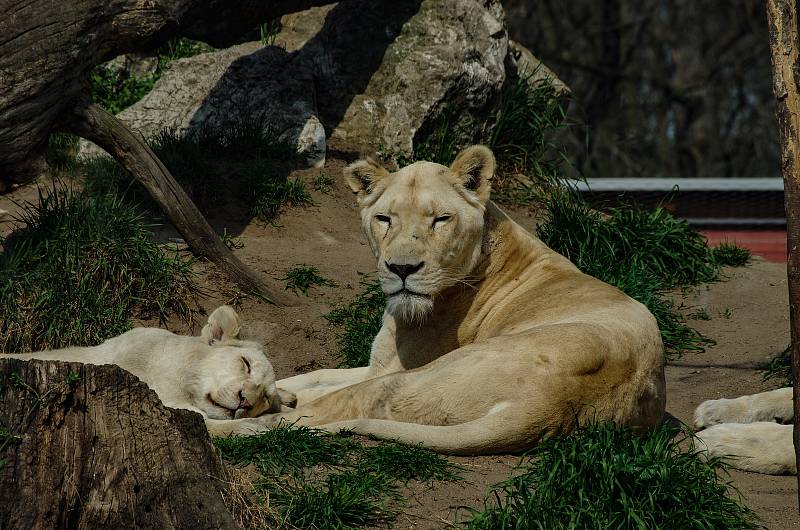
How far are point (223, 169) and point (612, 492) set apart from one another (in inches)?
232

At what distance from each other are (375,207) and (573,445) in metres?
1.94

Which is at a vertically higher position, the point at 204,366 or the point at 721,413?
the point at 204,366

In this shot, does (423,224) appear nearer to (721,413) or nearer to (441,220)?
(441,220)

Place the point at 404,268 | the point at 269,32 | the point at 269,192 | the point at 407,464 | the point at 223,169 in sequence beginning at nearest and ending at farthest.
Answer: the point at 407,464
the point at 404,268
the point at 269,192
the point at 223,169
the point at 269,32

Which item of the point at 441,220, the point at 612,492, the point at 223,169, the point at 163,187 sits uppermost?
the point at 441,220

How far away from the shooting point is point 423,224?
5.84 m

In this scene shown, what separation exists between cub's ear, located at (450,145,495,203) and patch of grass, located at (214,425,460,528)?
66.8 inches

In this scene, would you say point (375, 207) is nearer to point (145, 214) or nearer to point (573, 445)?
Result: point (573, 445)

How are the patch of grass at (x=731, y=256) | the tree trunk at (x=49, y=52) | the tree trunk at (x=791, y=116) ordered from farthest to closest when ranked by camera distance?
the patch of grass at (x=731, y=256), the tree trunk at (x=49, y=52), the tree trunk at (x=791, y=116)

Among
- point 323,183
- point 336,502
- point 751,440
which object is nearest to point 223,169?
point 323,183

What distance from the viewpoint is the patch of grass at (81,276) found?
23.1ft

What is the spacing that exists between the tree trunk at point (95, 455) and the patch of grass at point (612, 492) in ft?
3.66

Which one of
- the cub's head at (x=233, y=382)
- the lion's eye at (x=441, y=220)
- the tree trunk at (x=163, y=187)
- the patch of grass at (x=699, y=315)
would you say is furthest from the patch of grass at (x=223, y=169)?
the lion's eye at (x=441, y=220)

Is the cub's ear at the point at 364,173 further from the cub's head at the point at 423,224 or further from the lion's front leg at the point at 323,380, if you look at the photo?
the lion's front leg at the point at 323,380
